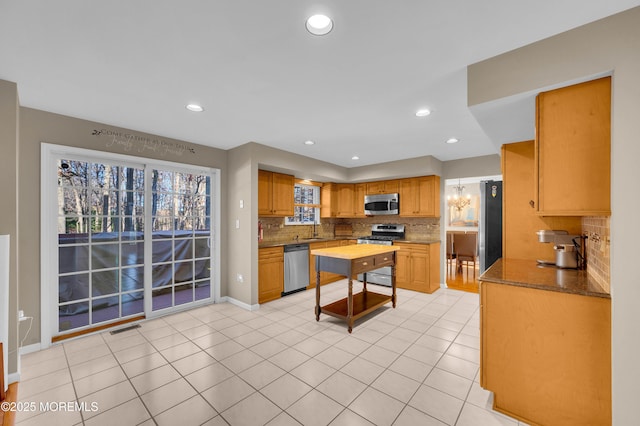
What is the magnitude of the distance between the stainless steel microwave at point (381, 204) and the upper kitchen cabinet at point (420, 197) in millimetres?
140

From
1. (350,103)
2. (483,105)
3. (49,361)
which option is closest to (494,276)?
(483,105)

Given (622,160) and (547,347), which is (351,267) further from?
(622,160)

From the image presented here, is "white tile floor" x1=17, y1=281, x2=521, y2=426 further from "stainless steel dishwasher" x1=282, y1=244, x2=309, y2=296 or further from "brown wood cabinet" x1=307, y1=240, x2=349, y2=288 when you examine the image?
"brown wood cabinet" x1=307, y1=240, x2=349, y2=288

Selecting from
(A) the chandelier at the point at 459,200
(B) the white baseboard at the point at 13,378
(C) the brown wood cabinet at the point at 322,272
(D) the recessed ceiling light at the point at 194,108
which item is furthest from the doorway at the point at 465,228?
(B) the white baseboard at the point at 13,378

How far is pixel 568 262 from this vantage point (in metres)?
2.22

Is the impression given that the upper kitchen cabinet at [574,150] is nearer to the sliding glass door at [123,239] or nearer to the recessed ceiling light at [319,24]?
the recessed ceiling light at [319,24]

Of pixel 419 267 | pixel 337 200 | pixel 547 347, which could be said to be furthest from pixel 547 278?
pixel 337 200

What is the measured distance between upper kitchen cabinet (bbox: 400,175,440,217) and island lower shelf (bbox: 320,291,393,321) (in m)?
1.98

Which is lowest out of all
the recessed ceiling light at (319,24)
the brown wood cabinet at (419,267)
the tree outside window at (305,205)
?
the brown wood cabinet at (419,267)

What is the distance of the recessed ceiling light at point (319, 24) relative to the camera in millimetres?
1476

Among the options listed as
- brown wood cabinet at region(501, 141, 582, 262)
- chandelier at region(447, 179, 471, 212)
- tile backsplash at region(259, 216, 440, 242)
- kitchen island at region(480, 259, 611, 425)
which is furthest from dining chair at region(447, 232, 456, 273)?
kitchen island at region(480, 259, 611, 425)

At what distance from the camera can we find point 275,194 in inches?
184

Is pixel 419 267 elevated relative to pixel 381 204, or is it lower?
lower

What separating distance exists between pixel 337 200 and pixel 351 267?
317 cm
